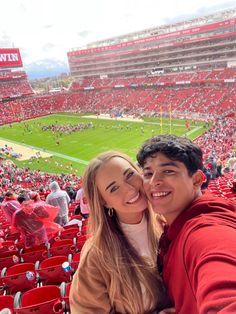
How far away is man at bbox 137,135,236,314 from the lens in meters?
1.24

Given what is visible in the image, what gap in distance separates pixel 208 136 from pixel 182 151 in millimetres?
30126

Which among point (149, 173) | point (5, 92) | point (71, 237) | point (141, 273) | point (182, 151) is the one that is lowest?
point (71, 237)

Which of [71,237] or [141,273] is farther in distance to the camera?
[71,237]

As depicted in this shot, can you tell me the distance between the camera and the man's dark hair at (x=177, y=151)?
77.8 inches

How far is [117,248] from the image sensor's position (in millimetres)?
2150

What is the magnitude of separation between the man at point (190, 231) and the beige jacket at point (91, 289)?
45 centimetres

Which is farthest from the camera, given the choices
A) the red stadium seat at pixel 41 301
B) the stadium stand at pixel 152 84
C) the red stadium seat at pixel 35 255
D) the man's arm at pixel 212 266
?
the stadium stand at pixel 152 84

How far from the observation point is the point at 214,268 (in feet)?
4.14

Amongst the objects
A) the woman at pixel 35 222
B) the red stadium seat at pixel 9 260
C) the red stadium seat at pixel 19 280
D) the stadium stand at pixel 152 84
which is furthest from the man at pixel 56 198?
the stadium stand at pixel 152 84

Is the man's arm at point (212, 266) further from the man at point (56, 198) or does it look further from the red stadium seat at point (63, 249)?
the man at point (56, 198)

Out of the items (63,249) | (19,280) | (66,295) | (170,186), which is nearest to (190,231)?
(170,186)

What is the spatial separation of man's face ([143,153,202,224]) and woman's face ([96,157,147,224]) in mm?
254

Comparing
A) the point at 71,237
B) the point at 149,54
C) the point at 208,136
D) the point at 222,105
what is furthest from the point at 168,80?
the point at 71,237

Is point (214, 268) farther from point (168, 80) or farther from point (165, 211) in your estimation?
point (168, 80)
